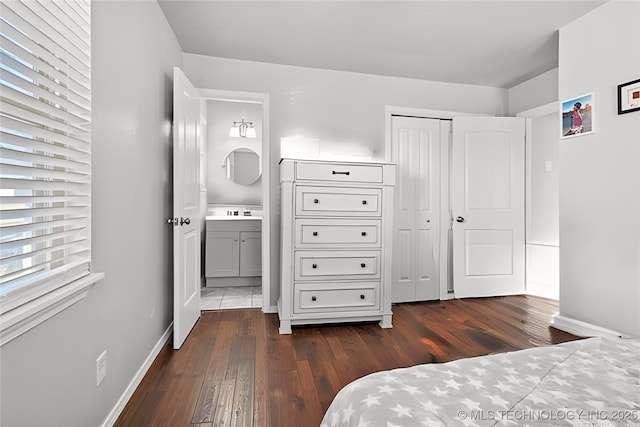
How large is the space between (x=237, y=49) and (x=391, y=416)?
3173 millimetres

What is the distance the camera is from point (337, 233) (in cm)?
282

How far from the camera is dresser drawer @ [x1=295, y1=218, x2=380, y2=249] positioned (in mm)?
2764

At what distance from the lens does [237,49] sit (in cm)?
301

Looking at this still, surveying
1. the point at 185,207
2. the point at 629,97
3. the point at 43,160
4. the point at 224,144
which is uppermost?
the point at 224,144

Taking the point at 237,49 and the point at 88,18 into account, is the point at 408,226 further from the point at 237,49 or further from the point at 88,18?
the point at 88,18

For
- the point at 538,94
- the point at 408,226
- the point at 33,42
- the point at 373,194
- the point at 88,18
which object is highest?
the point at 538,94

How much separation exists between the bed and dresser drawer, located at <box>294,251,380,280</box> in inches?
74.7

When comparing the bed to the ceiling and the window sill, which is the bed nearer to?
the window sill

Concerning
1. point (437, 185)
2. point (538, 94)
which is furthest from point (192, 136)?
point (538, 94)

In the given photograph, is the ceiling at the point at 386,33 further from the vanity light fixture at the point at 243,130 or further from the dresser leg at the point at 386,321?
the dresser leg at the point at 386,321

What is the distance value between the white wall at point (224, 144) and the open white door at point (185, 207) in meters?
1.78

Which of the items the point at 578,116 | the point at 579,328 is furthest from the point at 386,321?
the point at 578,116

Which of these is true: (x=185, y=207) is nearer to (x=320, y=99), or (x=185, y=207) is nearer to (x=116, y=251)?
(x=116, y=251)

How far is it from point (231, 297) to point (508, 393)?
11.0 feet
